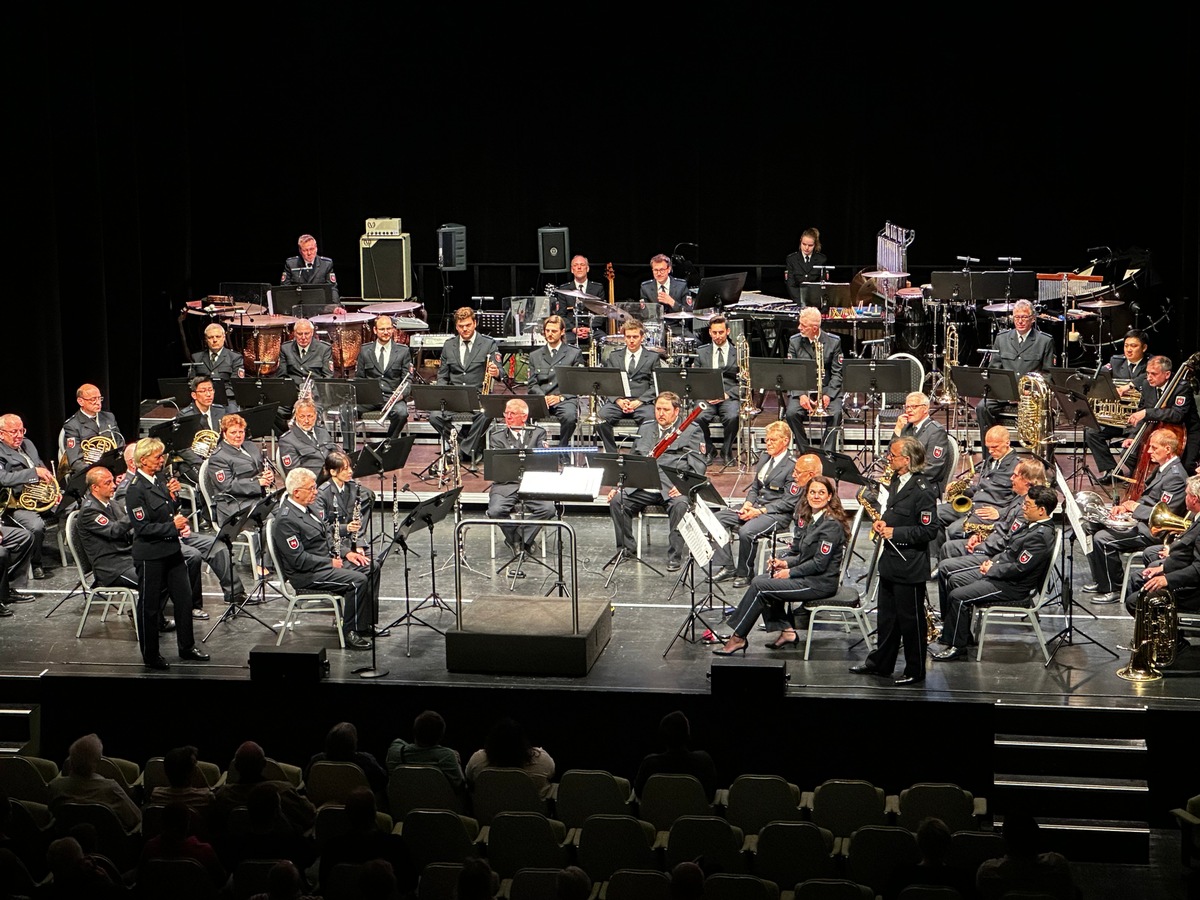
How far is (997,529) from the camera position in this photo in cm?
1052

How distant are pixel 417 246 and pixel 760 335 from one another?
5652 millimetres

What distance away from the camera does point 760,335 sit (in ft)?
55.4

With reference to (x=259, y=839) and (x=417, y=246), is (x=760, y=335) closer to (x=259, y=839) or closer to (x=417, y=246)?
(x=417, y=246)

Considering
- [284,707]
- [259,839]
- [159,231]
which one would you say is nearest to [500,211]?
[159,231]

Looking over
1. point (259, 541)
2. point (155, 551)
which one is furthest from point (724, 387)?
point (155, 551)

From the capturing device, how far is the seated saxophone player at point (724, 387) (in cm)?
1419

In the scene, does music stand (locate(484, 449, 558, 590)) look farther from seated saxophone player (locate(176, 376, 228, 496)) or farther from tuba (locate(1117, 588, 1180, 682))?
tuba (locate(1117, 588, 1180, 682))

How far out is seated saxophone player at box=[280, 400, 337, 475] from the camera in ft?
42.0

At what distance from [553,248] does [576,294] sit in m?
3.03

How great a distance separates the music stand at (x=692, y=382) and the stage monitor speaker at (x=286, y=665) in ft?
14.4

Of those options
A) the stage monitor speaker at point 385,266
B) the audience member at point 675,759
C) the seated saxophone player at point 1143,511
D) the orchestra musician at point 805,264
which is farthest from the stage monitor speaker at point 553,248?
the audience member at point 675,759

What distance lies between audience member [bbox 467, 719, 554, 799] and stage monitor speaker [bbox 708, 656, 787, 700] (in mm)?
1514

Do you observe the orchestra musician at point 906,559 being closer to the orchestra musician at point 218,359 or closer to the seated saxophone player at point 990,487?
the seated saxophone player at point 990,487

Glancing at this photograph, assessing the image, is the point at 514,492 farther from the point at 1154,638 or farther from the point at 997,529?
the point at 1154,638
